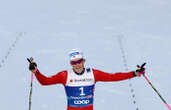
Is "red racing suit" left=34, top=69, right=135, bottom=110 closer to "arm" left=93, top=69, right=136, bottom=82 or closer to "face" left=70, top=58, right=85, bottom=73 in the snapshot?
"arm" left=93, top=69, right=136, bottom=82

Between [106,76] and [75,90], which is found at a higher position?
[106,76]

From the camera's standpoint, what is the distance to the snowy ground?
17.4 ft

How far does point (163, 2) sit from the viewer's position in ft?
32.8

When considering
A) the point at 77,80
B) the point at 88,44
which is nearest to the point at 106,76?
the point at 77,80

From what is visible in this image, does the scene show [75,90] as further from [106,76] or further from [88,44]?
[88,44]

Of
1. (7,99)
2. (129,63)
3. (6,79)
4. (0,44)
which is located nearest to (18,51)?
(0,44)

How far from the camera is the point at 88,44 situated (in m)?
7.55

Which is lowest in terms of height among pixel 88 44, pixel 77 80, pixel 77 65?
pixel 77 80

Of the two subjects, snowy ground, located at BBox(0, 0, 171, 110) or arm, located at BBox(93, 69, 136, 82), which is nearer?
arm, located at BBox(93, 69, 136, 82)

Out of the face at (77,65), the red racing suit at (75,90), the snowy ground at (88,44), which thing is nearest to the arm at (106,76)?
the red racing suit at (75,90)

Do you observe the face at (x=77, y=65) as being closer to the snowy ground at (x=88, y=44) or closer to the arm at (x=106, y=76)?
the arm at (x=106, y=76)

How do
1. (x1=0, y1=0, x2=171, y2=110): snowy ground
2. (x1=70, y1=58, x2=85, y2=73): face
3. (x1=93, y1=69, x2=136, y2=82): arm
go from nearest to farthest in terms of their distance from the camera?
(x1=70, y1=58, x2=85, y2=73): face < (x1=93, y1=69, x2=136, y2=82): arm < (x1=0, y1=0, x2=171, y2=110): snowy ground

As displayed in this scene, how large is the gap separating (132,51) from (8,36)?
10.9ft

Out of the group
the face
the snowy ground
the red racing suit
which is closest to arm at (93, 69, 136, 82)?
the red racing suit
